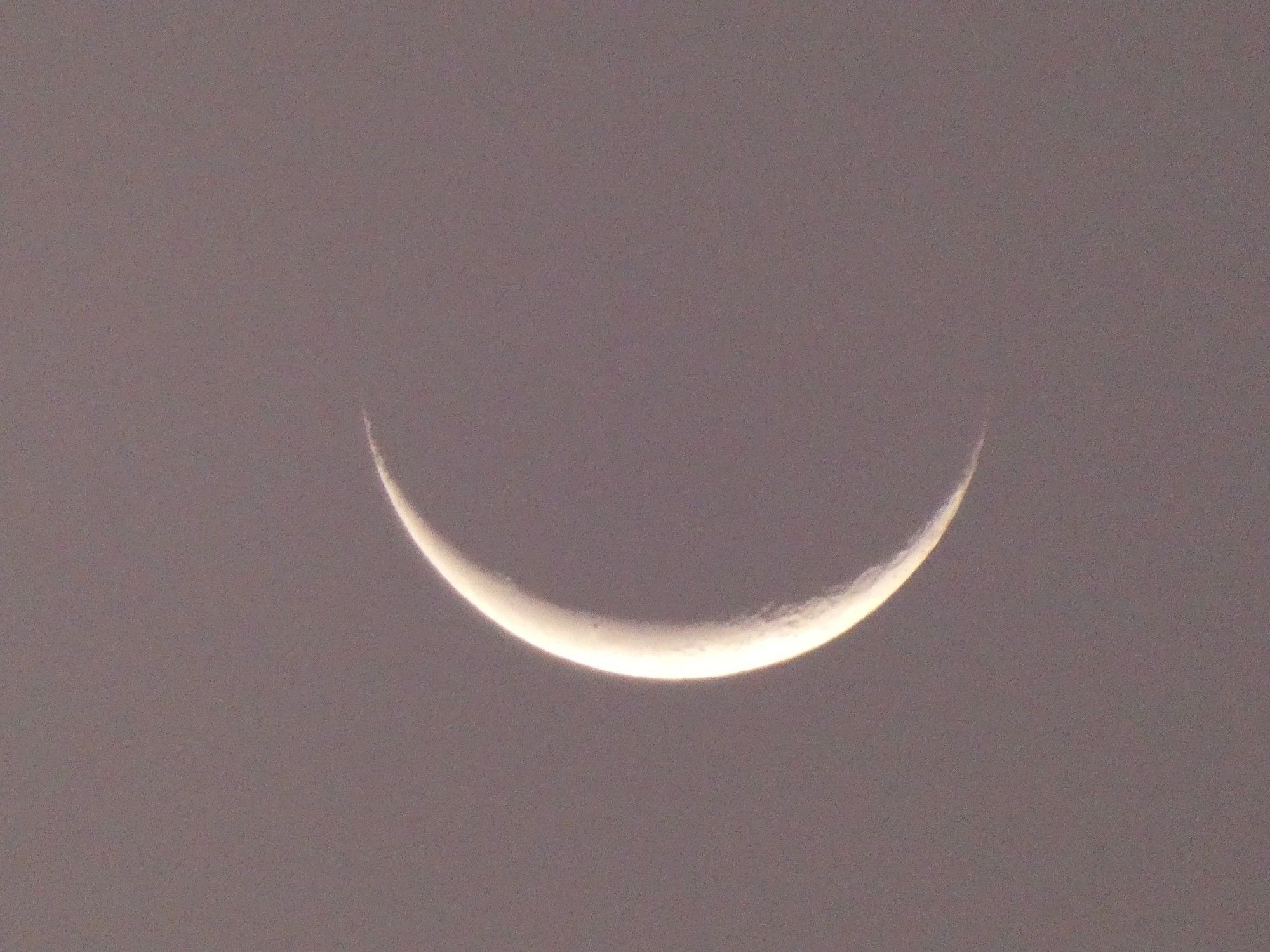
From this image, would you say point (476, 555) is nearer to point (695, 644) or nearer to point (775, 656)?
point (695, 644)

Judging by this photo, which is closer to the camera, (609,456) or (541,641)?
(609,456)

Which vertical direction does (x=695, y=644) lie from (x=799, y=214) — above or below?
below

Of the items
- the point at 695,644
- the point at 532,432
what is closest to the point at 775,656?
the point at 695,644

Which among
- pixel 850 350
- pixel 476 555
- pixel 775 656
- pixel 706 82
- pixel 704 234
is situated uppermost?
pixel 706 82

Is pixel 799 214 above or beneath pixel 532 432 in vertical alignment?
above

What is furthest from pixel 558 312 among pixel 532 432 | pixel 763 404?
pixel 763 404

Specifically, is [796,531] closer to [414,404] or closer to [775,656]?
[775,656]
